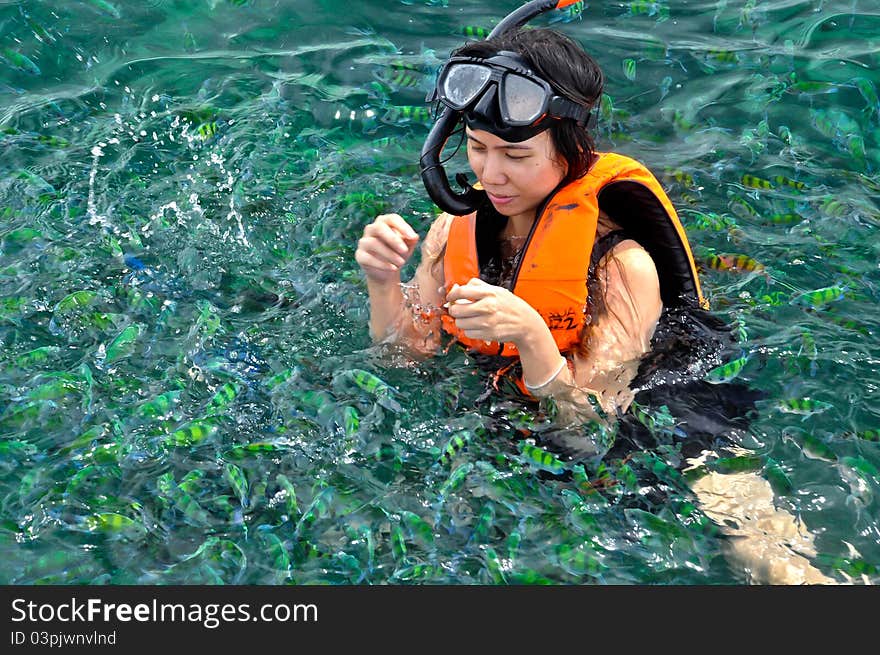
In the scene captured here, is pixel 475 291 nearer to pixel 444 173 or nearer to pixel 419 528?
pixel 444 173

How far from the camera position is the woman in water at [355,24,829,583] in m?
4.32

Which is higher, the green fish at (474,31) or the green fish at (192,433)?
the green fish at (474,31)

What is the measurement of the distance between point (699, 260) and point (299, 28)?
426 centimetres

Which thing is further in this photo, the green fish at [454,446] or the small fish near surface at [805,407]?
the small fish near surface at [805,407]

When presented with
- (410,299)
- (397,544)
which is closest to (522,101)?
(410,299)

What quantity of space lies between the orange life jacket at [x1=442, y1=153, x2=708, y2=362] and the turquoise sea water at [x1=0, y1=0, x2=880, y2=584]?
492mm

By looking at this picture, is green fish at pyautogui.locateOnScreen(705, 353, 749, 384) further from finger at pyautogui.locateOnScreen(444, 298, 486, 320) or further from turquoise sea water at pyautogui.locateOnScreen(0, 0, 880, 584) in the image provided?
finger at pyautogui.locateOnScreen(444, 298, 486, 320)

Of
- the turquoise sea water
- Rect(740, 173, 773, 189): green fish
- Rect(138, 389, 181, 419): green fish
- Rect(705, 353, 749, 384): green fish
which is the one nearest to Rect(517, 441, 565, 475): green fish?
the turquoise sea water

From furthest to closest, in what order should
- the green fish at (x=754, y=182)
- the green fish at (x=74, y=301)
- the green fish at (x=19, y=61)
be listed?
the green fish at (x=19, y=61)
the green fish at (x=754, y=182)
the green fish at (x=74, y=301)

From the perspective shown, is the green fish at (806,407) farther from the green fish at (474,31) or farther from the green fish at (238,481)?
the green fish at (474,31)

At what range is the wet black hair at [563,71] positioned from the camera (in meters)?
4.42

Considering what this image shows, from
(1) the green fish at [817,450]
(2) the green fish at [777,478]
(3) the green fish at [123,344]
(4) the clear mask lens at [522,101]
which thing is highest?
(4) the clear mask lens at [522,101]

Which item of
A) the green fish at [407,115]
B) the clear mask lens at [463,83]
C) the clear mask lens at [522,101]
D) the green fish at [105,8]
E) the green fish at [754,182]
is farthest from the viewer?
the green fish at [105,8]

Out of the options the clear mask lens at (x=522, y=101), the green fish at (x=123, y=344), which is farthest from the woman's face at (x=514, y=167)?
the green fish at (x=123, y=344)
